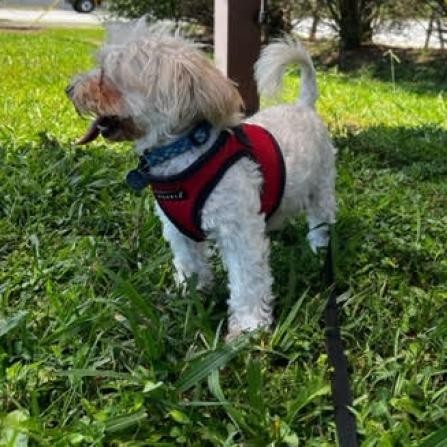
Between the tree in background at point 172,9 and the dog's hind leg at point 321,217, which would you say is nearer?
the dog's hind leg at point 321,217

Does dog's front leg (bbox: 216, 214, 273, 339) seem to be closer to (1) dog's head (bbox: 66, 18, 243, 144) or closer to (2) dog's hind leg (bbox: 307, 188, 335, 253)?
(1) dog's head (bbox: 66, 18, 243, 144)

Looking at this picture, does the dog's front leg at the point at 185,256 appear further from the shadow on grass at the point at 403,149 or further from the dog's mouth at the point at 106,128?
the shadow on grass at the point at 403,149

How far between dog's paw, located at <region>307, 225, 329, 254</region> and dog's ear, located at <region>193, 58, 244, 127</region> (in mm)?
1303

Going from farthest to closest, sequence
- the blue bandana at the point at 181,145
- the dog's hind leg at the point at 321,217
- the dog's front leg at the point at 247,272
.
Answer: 1. the dog's hind leg at the point at 321,217
2. the dog's front leg at the point at 247,272
3. the blue bandana at the point at 181,145

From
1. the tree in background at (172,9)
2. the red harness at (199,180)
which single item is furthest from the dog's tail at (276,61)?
the tree in background at (172,9)

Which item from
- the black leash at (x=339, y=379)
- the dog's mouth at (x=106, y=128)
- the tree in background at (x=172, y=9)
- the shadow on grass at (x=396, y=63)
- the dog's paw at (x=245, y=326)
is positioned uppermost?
the dog's mouth at (x=106, y=128)

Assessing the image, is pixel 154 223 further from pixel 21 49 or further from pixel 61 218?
pixel 21 49

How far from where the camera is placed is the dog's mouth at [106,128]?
2.83m

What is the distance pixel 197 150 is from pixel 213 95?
0.91 ft

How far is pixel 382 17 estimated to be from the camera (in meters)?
16.3

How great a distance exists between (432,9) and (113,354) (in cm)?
1388

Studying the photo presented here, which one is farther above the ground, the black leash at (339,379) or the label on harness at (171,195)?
the label on harness at (171,195)

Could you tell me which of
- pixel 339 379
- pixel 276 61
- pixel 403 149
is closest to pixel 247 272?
pixel 339 379

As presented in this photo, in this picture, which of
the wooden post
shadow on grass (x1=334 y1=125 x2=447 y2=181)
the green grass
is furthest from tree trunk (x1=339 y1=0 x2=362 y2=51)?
the green grass
